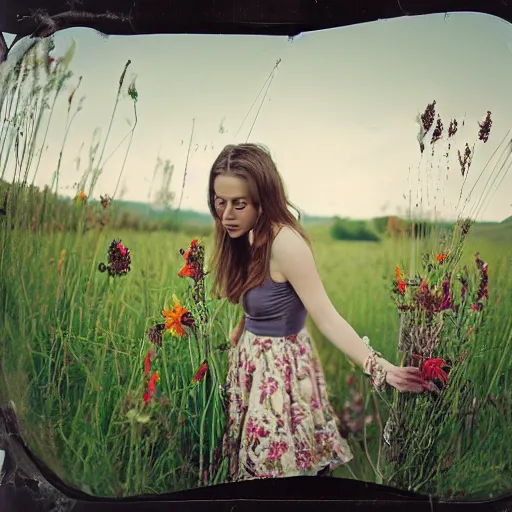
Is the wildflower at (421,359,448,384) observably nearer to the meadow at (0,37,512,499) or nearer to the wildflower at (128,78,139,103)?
the meadow at (0,37,512,499)

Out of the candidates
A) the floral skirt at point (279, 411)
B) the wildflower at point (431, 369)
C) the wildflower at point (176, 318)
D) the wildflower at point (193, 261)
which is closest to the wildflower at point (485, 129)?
the wildflower at point (431, 369)

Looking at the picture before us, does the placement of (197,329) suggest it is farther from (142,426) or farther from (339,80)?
(339,80)

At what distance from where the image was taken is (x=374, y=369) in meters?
3.15

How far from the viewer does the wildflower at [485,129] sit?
10.5ft

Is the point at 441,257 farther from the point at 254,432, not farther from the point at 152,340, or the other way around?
the point at 152,340

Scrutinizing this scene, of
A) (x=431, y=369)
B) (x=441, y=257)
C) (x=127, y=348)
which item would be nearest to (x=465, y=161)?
(x=441, y=257)

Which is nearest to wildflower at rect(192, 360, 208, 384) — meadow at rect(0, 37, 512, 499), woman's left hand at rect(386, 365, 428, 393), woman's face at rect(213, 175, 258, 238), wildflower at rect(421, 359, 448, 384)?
meadow at rect(0, 37, 512, 499)

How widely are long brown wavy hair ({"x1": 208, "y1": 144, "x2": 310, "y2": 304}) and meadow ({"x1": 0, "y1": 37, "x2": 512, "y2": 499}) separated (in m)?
0.10

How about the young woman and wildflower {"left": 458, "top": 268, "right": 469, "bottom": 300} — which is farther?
wildflower {"left": 458, "top": 268, "right": 469, "bottom": 300}

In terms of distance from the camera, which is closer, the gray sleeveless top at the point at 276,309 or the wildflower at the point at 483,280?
the gray sleeveless top at the point at 276,309

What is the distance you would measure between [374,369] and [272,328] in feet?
1.43

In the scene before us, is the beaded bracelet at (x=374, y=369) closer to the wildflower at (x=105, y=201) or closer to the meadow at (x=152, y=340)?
the meadow at (x=152, y=340)

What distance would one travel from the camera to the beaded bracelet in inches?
124

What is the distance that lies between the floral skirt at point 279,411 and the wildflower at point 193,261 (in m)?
0.31
